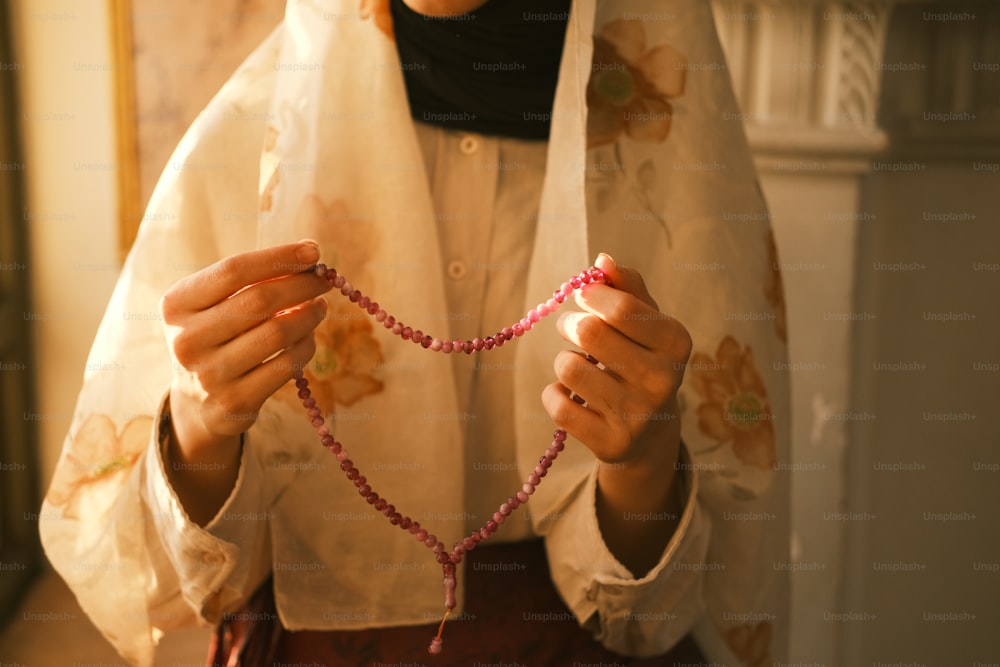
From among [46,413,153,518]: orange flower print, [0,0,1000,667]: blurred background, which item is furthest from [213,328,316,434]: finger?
[0,0,1000,667]: blurred background

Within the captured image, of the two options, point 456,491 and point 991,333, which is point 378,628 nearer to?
point 456,491

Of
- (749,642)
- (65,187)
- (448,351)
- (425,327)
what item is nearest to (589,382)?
(448,351)

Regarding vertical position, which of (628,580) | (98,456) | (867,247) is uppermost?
(867,247)

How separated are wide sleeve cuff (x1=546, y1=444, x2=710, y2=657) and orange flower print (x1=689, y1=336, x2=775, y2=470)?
0.10 metres

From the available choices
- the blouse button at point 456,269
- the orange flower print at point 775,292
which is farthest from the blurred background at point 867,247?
the blouse button at point 456,269

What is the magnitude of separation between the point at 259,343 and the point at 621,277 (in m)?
0.31

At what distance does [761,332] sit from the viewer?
3.33 ft

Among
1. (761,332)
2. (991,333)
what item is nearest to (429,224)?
(761,332)

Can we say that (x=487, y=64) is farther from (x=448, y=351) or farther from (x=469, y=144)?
(x=448, y=351)

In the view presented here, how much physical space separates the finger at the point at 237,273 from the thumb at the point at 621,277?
0.24 metres

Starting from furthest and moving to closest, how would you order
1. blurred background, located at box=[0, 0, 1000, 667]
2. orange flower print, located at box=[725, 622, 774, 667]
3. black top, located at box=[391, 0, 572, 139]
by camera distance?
blurred background, located at box=[0, 0, 1000, 667] < orange flower print, located at box=[725, 622, 774, 667] < black top, located at box=[391, 0, 572, 139]

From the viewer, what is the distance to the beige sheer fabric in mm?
903

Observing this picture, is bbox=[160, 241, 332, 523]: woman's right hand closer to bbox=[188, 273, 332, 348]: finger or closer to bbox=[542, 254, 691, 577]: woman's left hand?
bbox=[188, 273, 332, 348]: finger

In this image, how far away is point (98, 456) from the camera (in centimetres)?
92
